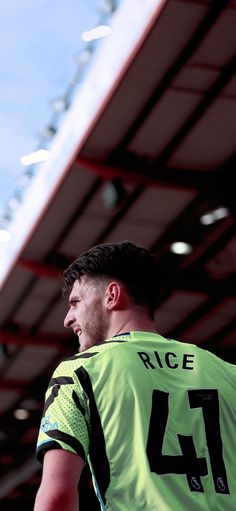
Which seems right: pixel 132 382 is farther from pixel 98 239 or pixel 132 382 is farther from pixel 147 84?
pixel 98 239

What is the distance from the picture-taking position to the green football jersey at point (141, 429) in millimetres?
3334

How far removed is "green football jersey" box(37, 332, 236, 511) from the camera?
333 cm

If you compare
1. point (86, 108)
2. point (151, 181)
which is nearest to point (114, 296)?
point (86, 108)

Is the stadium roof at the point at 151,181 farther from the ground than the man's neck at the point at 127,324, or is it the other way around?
the stadium roof at the point at 151,181

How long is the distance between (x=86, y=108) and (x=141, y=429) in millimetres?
12258

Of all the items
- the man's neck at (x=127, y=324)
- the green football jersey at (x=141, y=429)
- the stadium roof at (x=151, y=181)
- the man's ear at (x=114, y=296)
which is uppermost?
the stadium roof at (x=151, y=181)

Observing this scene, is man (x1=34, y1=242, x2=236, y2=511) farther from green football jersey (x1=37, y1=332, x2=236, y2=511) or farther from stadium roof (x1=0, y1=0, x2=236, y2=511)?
stadium roof (x1=0, y1=0, x2=236, y2=511)

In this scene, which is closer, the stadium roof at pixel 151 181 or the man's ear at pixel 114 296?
the man's ear at pixel 114 296

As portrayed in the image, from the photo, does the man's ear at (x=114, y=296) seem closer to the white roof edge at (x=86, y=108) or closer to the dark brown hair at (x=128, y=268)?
the dark brown hair at (x=128, y=268)

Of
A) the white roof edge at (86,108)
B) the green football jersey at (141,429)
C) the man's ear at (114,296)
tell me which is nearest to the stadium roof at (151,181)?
the white roof edge at (86,108)

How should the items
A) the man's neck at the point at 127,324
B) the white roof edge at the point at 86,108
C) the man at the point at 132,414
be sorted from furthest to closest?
the white roof edge at the point at 86,108 → the man's neck at the point at 127,324 → the man at the point at 132,414

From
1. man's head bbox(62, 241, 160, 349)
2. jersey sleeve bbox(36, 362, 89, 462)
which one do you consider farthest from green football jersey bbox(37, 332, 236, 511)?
man's head bbox(62, 241, 160, 349)

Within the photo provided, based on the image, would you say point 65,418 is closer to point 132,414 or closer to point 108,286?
point 132,414

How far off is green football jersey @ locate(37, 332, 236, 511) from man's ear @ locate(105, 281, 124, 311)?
5.9 inches
